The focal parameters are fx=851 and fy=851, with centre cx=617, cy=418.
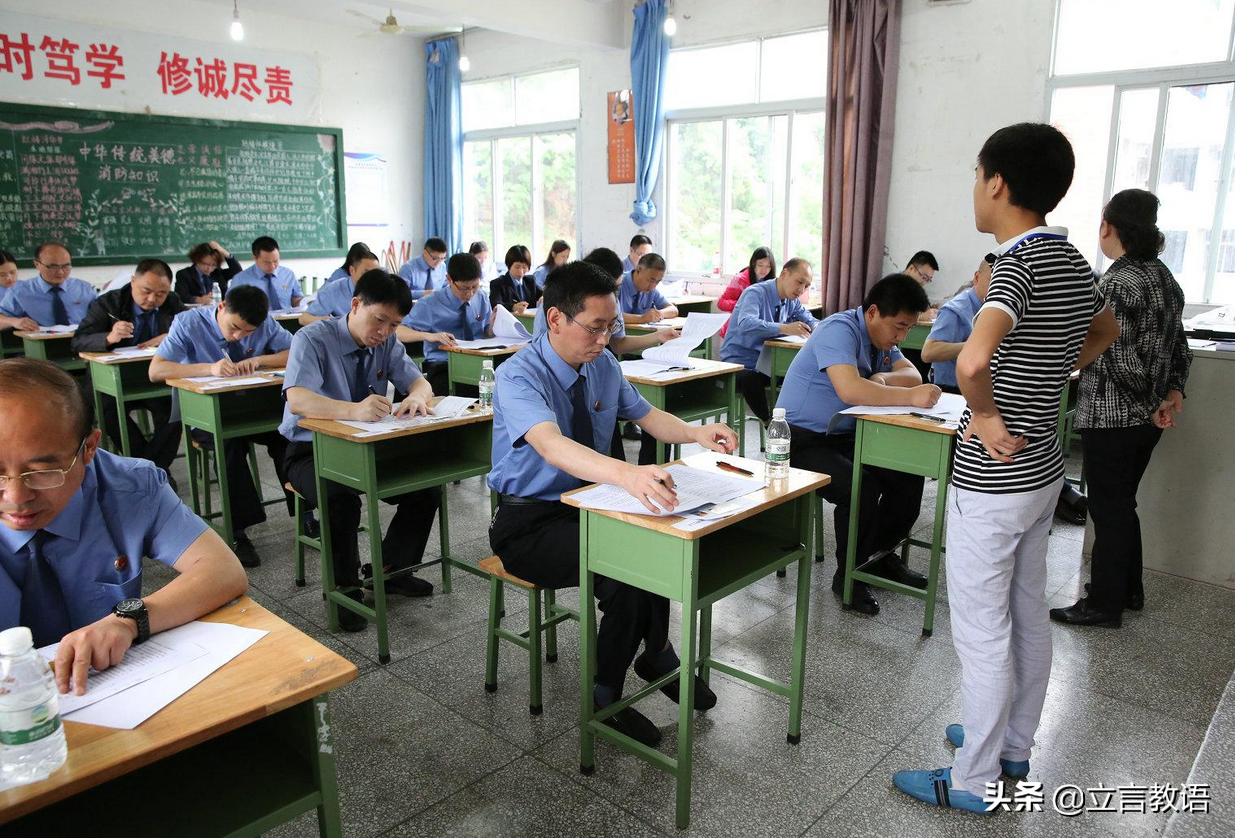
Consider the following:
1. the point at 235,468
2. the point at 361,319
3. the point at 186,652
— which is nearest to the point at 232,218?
the point at 235,468

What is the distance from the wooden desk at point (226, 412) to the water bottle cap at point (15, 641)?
258cm

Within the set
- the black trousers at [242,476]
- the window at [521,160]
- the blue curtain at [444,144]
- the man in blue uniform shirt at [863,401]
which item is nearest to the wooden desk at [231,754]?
the man in blue uniform shirt at [863,401]

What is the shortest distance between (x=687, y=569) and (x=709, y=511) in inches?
6.1

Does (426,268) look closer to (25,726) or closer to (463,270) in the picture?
(463,270)

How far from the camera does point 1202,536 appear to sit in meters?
3.35

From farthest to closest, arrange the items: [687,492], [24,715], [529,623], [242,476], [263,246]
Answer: [263,246], [242,476], [529,623], [687,492], [24,715]

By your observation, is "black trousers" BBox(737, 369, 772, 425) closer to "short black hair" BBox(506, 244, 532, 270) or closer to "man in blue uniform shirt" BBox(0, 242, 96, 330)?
"short black hair" BBox(506, 244, 532, 270)

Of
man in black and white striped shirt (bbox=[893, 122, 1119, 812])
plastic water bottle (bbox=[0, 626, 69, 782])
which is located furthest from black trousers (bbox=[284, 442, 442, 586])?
plastic water bottle (bbox=[0, 626, 69, 782])

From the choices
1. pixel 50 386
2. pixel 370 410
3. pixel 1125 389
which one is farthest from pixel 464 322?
pixel 50 386

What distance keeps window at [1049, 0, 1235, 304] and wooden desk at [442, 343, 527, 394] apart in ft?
12.2

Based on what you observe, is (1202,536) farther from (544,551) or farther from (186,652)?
(186,652)

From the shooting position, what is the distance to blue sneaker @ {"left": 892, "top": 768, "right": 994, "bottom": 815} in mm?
1953

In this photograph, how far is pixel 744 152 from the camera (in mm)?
7707

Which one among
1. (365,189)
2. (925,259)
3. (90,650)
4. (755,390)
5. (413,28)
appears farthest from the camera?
(365,189)
